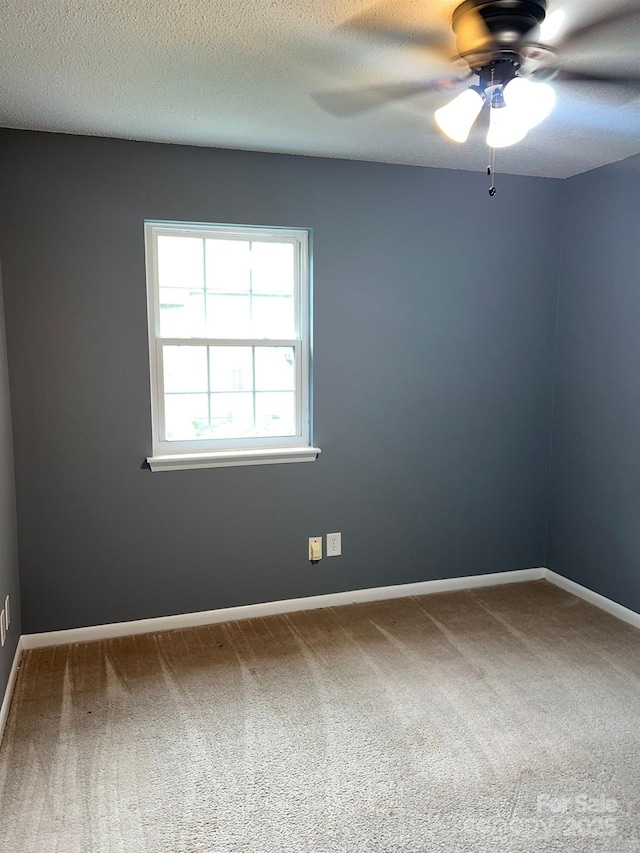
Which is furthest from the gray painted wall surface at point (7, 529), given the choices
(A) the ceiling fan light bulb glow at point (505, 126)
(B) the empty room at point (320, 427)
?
(A) the ceiling fan light bulb glow at point (505, 126)

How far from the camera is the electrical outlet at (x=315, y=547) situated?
3393mm

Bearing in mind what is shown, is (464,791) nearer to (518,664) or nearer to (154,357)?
(518,664)

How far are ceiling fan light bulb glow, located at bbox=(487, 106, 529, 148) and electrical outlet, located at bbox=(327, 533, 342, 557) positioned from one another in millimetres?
2151

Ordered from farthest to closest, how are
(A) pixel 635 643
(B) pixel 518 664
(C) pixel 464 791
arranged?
(A) pixel 635 643 < (B) pixel 518 664 < (C) pixel 464 791

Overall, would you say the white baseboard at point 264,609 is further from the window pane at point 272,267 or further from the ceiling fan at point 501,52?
the ceiling fan at point 501,52

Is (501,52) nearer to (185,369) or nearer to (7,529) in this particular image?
(185,369)

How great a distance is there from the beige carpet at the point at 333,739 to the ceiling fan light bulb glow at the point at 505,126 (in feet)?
6.83

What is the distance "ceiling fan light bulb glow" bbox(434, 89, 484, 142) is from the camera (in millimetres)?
1810

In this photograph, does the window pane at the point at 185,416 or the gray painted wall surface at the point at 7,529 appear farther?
the window pane at the point at 185,416

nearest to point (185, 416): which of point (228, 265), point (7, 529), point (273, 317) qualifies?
point (273, 317)

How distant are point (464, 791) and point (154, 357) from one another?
2.25 meters

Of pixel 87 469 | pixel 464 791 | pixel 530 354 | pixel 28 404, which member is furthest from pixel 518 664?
pixel 28 404

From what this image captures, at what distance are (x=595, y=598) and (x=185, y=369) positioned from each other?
8.52 ft

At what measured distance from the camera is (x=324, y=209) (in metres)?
3.20
